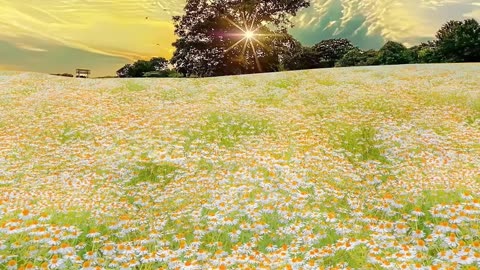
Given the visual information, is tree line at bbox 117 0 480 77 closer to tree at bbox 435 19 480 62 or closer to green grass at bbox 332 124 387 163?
tree at bbox 435 19 480 62

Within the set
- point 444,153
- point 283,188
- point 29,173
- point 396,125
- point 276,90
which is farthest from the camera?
point 276,90

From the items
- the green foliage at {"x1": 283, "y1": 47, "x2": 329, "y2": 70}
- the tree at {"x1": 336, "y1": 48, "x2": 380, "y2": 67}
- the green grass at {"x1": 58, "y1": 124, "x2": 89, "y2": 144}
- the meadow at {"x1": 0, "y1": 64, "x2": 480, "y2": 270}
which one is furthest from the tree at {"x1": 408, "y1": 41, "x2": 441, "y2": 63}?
the green grass at {"x1": 58, "y1": 124, "x2": 89, "y2": 144}

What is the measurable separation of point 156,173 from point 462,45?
49352mm

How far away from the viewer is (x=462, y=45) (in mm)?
54750

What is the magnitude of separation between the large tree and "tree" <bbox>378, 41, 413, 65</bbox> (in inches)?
515

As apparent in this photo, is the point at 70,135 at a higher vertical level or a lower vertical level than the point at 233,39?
lower

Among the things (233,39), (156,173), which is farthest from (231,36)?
(156,173)

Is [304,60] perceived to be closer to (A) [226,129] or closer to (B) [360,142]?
(A) [226,129]

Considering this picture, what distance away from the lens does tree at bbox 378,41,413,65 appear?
59.5 meters

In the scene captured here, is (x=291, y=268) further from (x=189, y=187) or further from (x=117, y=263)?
(x=189, y=187)

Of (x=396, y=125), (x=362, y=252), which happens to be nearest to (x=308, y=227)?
(x=362, y=252)

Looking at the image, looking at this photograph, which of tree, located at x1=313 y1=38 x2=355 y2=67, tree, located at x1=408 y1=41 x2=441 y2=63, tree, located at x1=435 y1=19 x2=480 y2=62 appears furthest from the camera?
tree, located at x1=313 y1=38 x2=355 y2=67

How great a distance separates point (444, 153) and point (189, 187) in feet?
29.5

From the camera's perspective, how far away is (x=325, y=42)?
4171 inches
